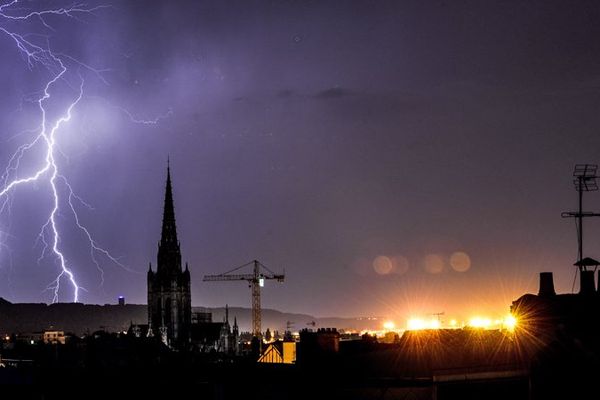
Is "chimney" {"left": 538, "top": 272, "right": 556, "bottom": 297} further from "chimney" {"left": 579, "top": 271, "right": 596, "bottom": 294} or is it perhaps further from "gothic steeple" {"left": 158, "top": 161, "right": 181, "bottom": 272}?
"gothic steeple" {"left": 158, "top": 161, "right": 181, "bottom": 272}

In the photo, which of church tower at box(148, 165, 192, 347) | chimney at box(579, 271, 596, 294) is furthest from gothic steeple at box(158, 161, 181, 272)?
chimney at box(579, 271, 596, 294)

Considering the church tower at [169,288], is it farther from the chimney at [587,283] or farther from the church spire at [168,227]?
the chimney at [587,283]

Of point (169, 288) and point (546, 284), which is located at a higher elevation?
point (169, 288)

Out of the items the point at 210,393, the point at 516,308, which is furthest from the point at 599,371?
the point at 210,393

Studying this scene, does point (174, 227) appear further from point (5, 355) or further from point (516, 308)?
point (516, 308)

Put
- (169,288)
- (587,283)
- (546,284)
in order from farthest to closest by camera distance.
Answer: (169,288), (587,283), (546,284)

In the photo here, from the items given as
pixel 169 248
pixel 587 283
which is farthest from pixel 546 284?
pixel 169 248

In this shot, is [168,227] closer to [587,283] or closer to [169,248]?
[169,248]

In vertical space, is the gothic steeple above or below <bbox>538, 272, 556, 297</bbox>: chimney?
above

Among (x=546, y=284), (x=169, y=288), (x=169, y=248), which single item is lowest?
(x=546, y=284)
